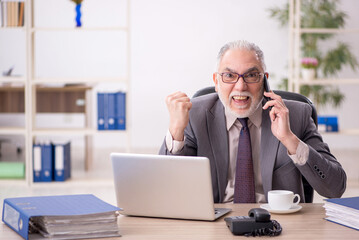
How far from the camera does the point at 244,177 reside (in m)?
2.21

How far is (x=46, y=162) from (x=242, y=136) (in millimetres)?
3204

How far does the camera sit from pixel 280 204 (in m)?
1.80

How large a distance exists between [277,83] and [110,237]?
5.88 m

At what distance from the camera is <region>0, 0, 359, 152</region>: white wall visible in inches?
288

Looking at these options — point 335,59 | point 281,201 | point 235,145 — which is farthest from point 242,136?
point 335,59

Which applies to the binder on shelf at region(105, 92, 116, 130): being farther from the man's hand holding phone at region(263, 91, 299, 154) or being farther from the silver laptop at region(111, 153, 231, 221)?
the silver laptop at region(111, 153, 231, 221)

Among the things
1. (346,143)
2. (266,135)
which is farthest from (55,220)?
(346,143)

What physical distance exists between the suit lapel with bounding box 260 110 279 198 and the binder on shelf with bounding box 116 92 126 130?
2.99 m

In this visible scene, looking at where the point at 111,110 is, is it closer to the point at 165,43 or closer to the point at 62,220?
the point at 165,43

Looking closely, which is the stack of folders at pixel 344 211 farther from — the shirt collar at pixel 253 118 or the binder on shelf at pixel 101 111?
the binder on shelf at pixel 101 111

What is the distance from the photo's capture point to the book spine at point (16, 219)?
1.50 metres

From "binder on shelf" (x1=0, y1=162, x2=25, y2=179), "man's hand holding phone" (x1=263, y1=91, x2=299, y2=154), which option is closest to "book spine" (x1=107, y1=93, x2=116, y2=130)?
"binder on shelf" (x1=0, y1=162, x2=25, y2=179)

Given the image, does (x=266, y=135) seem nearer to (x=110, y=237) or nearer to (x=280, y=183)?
(x=280, y=183)

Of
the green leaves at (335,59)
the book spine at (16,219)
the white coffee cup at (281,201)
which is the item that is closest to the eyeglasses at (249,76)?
the white coffee cup at (281,201)
